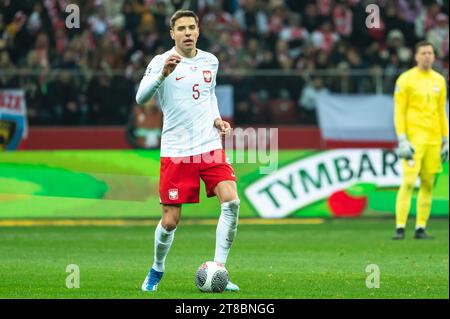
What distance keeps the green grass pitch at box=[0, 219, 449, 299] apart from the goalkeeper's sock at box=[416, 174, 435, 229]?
1.08 ft

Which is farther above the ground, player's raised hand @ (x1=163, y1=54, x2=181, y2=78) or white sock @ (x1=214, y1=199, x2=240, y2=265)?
player's raised hand @ (x1=163, y1=54, x2=181, y2=78)

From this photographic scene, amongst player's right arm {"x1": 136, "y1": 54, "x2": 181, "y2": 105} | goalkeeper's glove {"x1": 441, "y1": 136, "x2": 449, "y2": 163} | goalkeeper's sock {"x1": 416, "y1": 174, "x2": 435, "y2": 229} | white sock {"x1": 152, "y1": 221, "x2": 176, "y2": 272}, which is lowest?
goalkeeper's sock {"x1": 416, "y1": 174, "x2": 435, "y2": 229}

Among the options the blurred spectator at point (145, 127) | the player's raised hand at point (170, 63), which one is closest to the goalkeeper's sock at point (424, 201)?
the blurred spectator at point (145, 127)

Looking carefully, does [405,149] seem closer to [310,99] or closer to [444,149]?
[444,149]

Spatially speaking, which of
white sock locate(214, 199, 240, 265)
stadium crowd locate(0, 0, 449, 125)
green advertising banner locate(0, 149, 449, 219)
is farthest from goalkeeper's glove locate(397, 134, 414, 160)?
stadium crowd locate(0, 0, 449, 125)

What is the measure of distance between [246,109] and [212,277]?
11949 mm

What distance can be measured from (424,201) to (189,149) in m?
6.29

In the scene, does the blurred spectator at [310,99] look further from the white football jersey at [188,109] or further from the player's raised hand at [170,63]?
the player's raised hand at [170,63]

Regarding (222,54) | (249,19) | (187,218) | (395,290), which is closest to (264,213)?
(187,218)

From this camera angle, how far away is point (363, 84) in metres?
22.1

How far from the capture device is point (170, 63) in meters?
9.88

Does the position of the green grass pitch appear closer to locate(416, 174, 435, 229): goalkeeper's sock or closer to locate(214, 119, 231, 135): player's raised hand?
locate(416, 174, 435, 229): goalkeeper's sock

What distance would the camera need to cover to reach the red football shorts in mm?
10367

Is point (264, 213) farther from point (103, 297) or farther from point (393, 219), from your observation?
point (103, 297)
